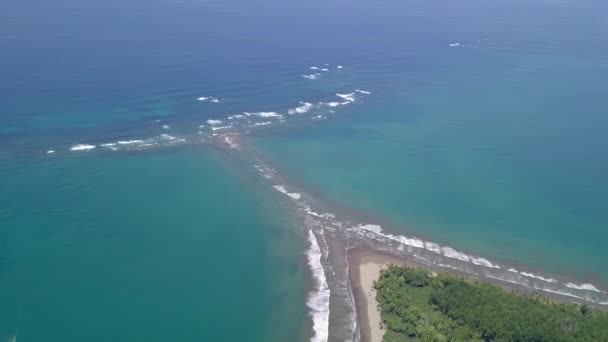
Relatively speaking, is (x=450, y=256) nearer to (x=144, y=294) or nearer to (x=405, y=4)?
(x=144, y=294)

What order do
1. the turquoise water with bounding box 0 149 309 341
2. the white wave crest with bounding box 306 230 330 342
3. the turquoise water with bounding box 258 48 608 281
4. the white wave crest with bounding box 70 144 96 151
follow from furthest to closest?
1. the white wave crest with bounding box 70 144 96 151
2. the turquoise water with bounding box 258 48 608 281
3. the turquoise water with bounding box 0 149 309 341
4. the white wave crest with bounding box 306 230 330 342

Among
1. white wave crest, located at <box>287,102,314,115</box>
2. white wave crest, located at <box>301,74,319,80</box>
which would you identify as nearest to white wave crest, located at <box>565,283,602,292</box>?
white wave crest, located at <box>287,102,314,115</box>

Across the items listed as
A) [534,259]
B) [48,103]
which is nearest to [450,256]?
[534,259]

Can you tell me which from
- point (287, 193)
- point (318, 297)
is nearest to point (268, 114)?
point (287, 193)

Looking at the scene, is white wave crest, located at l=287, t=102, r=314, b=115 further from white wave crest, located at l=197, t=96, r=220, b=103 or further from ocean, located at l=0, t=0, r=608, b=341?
white wave crest, located at l=197, t=96, r=220, b=103

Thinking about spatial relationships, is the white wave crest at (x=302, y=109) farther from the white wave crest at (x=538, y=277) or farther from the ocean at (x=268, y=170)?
the white wave crest at (x=538, y=277)

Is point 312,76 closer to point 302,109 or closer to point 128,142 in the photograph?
point 302,109

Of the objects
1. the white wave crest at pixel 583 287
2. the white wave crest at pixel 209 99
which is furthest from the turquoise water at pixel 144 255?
the white wave crest at pixel 583 287
